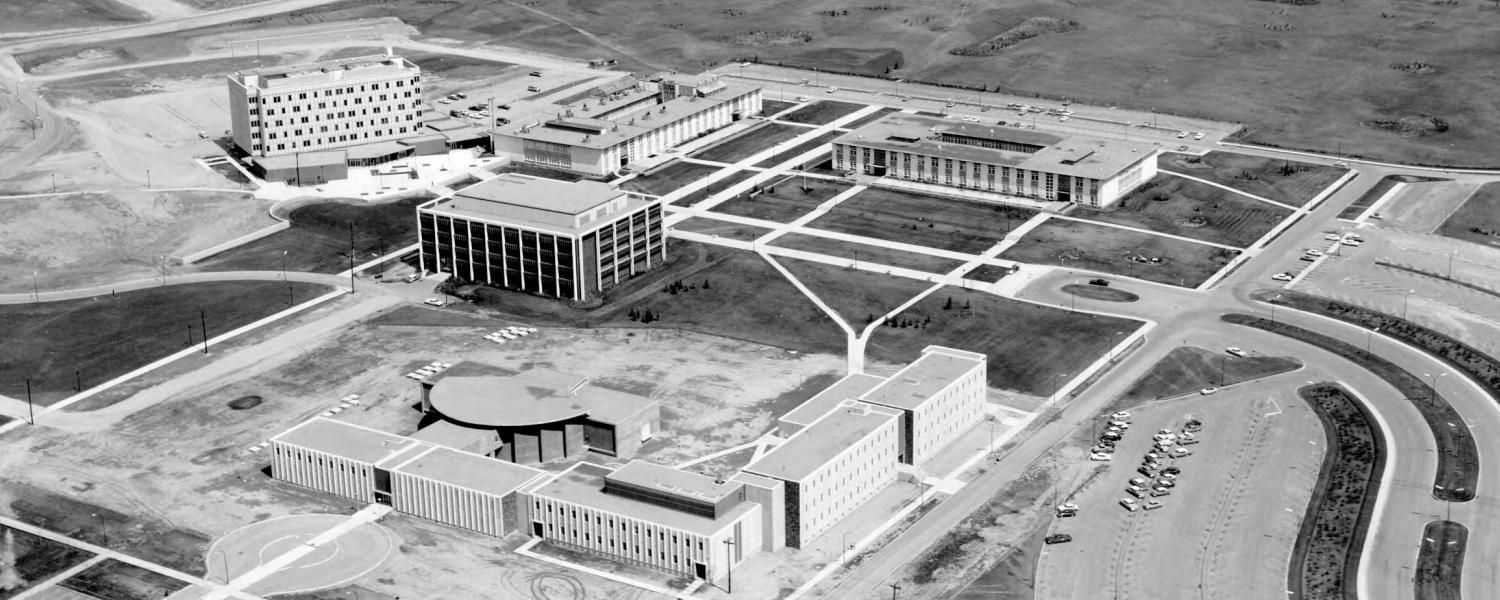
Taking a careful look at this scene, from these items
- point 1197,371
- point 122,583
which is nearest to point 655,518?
point 122,583

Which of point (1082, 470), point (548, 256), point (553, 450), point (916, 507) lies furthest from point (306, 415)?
point (1082, 470)

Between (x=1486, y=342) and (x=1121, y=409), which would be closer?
(x=1121, y=409)

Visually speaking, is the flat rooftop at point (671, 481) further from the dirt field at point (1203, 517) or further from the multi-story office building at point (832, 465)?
the dirt field at point (1203, 517)

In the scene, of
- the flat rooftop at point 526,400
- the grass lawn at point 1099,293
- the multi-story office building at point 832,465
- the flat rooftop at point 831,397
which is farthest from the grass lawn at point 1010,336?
the flat rooftop at point 526,400

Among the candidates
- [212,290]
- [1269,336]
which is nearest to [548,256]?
[212,290]

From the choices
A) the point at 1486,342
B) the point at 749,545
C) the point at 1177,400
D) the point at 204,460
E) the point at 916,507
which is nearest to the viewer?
the point at 749,545

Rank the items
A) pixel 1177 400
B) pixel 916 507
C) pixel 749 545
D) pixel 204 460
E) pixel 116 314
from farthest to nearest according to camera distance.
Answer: pixel 116 314 < pixel 1177 400 < pixel 204 460 < pixel 916 507 < pixel 749 545

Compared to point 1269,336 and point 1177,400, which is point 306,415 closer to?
point 1177,400

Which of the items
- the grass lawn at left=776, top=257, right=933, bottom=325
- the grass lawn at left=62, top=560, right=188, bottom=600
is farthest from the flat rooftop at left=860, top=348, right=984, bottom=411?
the grass lawn at left=62, top=560, right=188, bottom=600
